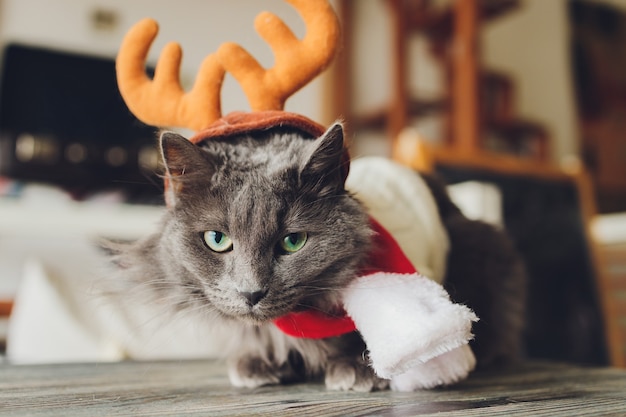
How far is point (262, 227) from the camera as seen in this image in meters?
0.70

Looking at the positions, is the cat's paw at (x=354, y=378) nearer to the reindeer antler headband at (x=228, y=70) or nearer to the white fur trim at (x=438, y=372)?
the white fur trim at (x=438, y=372)

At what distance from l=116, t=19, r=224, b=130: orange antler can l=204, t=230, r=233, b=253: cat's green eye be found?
200 mm

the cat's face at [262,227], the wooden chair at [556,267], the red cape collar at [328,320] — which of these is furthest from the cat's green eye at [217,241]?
the wooden chair at [556,267]

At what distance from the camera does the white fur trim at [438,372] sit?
2.40 ft

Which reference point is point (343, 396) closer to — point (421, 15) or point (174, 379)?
point (174, 379)

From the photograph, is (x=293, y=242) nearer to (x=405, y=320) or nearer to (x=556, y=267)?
(x=405, y=320)

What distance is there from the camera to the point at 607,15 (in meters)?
4.61

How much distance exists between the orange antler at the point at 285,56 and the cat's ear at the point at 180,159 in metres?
0.16

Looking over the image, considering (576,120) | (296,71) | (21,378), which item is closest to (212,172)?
(296,71)

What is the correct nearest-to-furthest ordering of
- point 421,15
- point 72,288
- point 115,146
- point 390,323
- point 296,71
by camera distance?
point 390,323
point 296,71
point 72,288
point 115,146
point 421,15

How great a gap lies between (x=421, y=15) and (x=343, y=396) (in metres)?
2.89

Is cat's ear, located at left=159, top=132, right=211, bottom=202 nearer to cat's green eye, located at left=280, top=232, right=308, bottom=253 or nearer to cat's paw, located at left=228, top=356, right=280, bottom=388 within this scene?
cat's green eye, located at left=280, top=232, right=308, bottom=253

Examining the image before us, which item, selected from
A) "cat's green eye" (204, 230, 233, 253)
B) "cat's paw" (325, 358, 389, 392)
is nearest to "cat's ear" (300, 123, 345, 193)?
"cat's green eye" (204, 230, 233, 253)

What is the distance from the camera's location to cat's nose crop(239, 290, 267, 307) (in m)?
0.68
